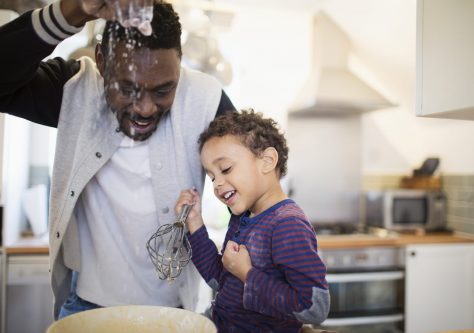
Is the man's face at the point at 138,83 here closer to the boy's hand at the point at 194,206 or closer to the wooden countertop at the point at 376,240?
the boy's hand at the point at 194,206

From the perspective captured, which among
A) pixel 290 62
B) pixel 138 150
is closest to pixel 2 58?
pixel 138 150

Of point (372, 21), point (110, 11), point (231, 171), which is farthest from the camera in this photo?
point (372, 21)

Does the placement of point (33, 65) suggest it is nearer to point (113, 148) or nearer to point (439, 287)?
point (113, 148)

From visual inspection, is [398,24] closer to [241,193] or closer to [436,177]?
[436,177]

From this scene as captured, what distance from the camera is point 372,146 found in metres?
3.21

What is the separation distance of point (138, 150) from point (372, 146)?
2657 mm

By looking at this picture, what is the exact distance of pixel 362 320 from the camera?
2.41 m

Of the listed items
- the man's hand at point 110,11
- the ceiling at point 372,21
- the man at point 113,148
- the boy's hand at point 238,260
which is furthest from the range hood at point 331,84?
the man's hand at point 110,11

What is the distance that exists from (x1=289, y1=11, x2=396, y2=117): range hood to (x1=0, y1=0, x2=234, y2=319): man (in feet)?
6.13

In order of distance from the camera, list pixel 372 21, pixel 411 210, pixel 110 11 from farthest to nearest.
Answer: pixel 411 210
pixel 372 21
pixel 110 11

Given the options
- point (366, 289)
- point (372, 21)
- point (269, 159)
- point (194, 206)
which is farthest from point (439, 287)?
point (194, 206)

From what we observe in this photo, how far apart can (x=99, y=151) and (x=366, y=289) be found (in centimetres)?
211

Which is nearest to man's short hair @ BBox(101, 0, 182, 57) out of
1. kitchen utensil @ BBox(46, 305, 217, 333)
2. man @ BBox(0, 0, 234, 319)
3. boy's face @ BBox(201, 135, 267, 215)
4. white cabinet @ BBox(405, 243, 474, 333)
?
man @ BBox(0, 0, 234, 319)

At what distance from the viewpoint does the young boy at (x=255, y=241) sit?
0.75 m
